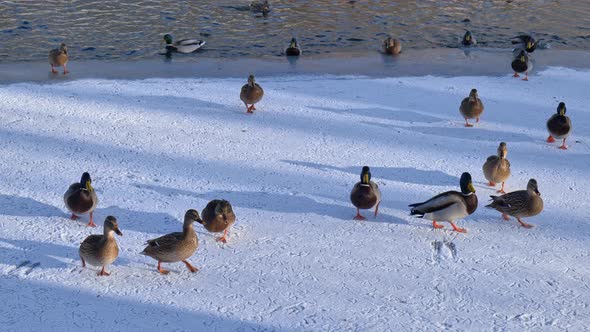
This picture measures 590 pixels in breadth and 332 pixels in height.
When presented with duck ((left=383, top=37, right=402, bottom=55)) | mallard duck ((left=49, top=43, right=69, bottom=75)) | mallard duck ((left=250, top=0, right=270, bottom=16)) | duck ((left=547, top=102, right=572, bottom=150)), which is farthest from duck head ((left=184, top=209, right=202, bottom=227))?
mallard duck ((left=250, top=0, right=270, bottom=16))

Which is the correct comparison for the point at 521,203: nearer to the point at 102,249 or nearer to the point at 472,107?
the point at 472,107

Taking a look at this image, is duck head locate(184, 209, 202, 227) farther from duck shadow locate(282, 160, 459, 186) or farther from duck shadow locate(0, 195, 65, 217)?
duck shadow locate(282, 160, 459, 186)

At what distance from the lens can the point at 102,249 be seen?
224 inches

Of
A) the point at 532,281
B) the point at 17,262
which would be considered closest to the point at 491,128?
the point at 532,281

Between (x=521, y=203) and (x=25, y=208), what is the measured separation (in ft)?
13.7

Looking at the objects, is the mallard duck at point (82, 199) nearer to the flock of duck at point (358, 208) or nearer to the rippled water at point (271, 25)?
the flock of duck at point (358, 208)

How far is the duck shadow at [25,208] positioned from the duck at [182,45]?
20.8 feet

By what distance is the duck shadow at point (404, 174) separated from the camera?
302 inches

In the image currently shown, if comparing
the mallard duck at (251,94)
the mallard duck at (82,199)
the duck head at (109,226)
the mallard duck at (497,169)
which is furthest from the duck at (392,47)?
the duck head at (109,226)

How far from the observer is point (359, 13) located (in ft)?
53.5

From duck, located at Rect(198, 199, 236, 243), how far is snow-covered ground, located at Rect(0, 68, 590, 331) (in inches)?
5.4

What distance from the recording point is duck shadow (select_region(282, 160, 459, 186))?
302 inches

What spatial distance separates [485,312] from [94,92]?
250 inches

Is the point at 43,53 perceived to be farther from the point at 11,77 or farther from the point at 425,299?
the point at 425,299
